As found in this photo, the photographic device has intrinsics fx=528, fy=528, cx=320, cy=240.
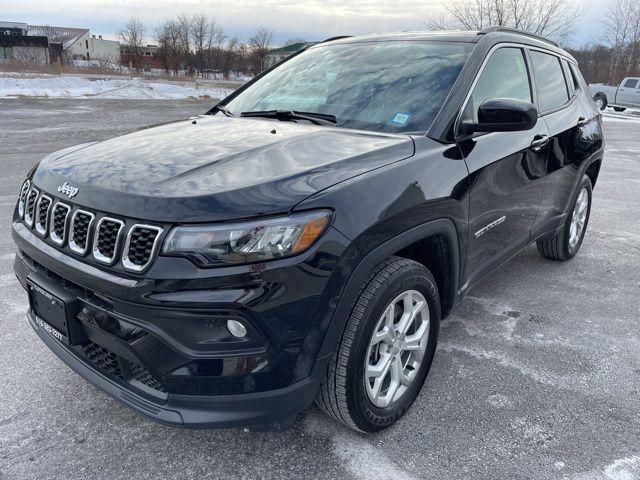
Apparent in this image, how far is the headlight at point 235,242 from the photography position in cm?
178

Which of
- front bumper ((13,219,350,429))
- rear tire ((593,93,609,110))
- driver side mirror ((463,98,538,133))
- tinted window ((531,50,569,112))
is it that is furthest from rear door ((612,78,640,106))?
front bumper ((13,219,350,429))

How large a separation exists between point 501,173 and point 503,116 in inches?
18.7

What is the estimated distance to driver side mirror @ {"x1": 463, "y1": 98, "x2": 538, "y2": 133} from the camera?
258 cm

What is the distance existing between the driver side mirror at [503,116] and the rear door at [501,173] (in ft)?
0.40

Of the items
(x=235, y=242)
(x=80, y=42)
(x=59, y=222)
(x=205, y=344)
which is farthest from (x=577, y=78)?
(x=80, y=42)

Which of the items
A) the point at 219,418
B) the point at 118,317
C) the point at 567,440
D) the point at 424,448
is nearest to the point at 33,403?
the point at 118,317

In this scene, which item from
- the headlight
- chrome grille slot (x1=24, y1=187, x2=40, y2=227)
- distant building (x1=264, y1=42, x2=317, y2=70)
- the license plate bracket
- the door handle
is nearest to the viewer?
the headlight

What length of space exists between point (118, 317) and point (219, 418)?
0.51 m

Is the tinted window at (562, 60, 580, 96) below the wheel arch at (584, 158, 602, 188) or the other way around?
the other way around

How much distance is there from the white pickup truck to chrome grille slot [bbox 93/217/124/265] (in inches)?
1097

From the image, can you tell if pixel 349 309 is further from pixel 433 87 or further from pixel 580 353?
pixel 580 353

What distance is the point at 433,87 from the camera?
9.29 feet

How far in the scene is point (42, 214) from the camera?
229cm

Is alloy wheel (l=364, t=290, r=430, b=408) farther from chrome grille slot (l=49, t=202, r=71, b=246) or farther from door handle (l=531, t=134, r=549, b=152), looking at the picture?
door handle (l=531, t=134, r=549, b=152)
